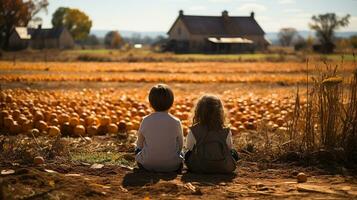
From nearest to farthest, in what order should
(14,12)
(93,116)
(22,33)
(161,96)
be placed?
(161,96)
(93,116)
(14,12)
(22,33)

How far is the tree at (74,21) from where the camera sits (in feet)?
318

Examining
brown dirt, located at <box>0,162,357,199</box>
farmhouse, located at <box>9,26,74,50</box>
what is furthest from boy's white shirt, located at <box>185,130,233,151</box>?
farmhouse, located at <box>9,26,74,50</box>

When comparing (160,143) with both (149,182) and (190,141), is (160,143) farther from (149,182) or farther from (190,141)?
(149,182)

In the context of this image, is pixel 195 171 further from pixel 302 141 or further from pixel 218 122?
pixel 302 141

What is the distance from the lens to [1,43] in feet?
187

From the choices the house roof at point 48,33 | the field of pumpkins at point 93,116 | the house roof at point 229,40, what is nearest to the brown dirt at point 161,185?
the field of pumpkins at point 93,116

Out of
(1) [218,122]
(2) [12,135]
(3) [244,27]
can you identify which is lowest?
(2) [12,135]

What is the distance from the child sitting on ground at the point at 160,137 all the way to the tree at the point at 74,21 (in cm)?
9462

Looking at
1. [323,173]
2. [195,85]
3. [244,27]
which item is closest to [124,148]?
[323,173]

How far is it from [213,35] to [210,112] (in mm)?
53026

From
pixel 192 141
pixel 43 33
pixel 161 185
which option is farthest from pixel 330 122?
pixel 43 33

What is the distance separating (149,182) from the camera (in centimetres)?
448

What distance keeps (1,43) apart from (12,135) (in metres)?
53.1

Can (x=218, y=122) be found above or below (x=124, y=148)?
above
